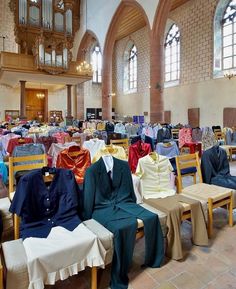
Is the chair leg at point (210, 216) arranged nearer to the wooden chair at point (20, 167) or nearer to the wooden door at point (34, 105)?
the wooden chair at point (20, 167)

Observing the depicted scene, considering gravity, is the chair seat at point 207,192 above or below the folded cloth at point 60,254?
above

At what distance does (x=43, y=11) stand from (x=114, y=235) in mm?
15159

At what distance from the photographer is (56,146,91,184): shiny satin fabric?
10.1ft

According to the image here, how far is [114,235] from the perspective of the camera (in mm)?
1954

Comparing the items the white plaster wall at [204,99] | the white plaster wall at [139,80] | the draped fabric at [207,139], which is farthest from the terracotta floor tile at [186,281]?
the white plaster wall at [139,80]

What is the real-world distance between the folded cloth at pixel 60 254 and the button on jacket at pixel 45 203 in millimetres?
124

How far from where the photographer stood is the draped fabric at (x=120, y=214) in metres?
1.97

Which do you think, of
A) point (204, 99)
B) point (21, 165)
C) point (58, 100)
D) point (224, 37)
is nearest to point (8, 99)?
point (58, 100)

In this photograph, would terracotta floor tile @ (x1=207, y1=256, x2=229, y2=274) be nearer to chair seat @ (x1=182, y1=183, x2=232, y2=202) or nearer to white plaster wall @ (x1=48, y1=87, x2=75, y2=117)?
chair seat @ (x1=182, y1=183, x2=232, y2=202)

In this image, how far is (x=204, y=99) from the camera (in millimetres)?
12266

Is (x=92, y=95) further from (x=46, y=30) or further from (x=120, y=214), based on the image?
(x=120, y=214)

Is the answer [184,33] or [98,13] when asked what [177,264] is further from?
[98,13]

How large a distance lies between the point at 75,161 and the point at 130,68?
51.3 feet

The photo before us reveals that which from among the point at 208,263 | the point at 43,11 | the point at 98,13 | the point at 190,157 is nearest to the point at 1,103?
the point at 43,11
